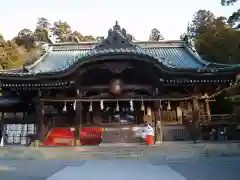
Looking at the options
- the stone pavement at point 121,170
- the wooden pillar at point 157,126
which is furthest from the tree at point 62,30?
the stone pavement at point 121,170

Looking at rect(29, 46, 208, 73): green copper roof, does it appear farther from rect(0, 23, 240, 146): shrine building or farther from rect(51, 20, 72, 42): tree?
rect(51, 20, 72, 42): tree

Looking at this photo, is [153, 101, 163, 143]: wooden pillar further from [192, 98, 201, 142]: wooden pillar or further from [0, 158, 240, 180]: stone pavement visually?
[0, 158, 240, 180]: stone pavement

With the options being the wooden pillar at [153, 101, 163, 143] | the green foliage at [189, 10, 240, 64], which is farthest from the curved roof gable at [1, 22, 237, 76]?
the green foliage at [189, 10, 240, 64]

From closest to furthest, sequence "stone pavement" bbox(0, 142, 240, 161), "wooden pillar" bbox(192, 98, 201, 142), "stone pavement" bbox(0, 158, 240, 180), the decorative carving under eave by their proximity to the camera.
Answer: "stone pavement" bbox(0, 158, 240, 180), "stone pavement" bbox(0, 142, 240, 161), "wooden pillar" bbox(192, 98, 201, 142), the decorative carving under eave

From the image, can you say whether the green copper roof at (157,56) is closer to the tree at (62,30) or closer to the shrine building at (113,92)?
the shrine building at (113,92)

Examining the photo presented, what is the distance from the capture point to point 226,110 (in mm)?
21188

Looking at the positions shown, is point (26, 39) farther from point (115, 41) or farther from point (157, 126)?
point (157, 126)

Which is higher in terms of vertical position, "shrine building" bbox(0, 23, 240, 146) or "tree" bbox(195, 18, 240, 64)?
"tree" bbox(195, 18, 240, 64)

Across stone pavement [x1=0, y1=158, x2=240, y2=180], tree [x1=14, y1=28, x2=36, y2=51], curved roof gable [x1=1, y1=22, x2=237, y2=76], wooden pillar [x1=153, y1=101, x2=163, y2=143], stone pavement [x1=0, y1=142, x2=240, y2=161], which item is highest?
tree [x1=14, y1=28, x2=36, y2=51]

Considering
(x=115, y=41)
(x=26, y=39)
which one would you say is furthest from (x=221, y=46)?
(x=26, y=39)

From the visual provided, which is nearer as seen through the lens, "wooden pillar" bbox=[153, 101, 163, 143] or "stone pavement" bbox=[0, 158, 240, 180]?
"stone pavement" bbox=[0, 158, 240, 180]

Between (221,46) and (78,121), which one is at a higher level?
Result: (221,46)

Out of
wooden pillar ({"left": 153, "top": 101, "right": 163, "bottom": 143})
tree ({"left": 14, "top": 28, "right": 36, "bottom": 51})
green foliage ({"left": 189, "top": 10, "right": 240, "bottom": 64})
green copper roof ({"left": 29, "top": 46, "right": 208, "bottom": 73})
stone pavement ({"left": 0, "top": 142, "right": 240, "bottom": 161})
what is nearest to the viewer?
stone pavement ({"left": 0, "top": 142, "right": 240, "bottom": 161})

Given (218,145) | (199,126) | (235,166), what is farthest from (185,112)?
(235,166)
